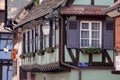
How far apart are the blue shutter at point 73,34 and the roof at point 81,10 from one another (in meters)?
0.50

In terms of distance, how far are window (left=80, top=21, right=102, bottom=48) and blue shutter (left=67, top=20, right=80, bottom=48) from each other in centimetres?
27

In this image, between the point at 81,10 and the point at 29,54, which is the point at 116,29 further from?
the point at 29,54

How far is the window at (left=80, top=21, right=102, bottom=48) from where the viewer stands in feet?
86.4

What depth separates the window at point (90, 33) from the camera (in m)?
26.3

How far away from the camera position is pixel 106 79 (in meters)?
26.3

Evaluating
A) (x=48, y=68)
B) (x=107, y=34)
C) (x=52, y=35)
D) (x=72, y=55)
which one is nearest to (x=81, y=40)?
(x=72, y=55)

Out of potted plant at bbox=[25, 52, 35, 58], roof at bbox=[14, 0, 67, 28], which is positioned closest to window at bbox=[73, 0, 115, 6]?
roof at bbox=[14, 0, 67, 28]

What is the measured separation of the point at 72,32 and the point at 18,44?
12637 mm

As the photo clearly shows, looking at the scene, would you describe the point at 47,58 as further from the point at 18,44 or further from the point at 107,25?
the point at 18,44

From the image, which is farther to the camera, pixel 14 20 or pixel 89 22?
pixel 14 20

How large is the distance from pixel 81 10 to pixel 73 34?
1129 millimetres

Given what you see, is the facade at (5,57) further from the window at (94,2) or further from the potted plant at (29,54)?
the window at (94,2)

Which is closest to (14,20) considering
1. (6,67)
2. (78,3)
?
(6,67)

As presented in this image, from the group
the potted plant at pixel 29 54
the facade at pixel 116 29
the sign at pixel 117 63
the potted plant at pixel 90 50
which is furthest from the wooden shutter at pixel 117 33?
the potted plant at pixel 29 54
